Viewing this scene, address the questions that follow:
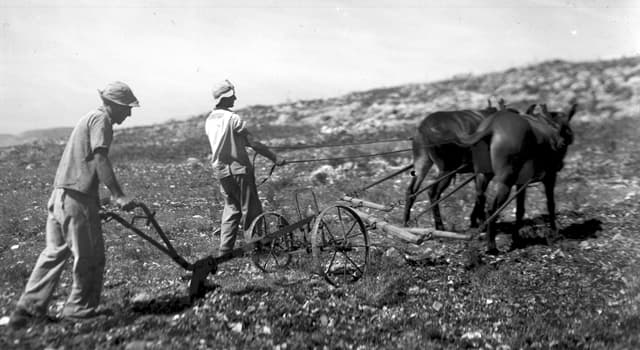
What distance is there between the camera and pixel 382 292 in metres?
6.04

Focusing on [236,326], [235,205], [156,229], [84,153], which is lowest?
[236,326]

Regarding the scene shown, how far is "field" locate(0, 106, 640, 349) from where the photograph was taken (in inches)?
190

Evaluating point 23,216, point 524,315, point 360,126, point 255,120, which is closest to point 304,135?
point 360,126

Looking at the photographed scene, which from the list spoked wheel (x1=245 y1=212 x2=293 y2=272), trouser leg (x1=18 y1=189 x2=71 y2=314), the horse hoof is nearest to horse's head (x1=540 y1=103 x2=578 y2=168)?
the horse hoof

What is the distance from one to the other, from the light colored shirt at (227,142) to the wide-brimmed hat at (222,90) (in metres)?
0.19

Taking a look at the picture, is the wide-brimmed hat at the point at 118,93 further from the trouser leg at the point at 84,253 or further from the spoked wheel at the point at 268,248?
the spoked wheel at the point at 268,248

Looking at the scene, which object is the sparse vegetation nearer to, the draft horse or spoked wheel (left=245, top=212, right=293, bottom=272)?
spoked wheel (left=245, top=212, right=293, bottom=272)

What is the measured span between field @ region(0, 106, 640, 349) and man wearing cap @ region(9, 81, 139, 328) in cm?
26

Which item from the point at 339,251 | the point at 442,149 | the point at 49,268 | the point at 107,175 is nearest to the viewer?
the point at 107,175

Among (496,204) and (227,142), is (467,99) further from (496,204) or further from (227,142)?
(227,142)

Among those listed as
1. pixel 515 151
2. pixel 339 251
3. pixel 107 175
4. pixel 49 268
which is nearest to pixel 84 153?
pixel 107 175

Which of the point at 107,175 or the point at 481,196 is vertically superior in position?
the point at 107,175

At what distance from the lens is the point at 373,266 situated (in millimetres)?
7094

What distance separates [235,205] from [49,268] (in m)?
2.69
